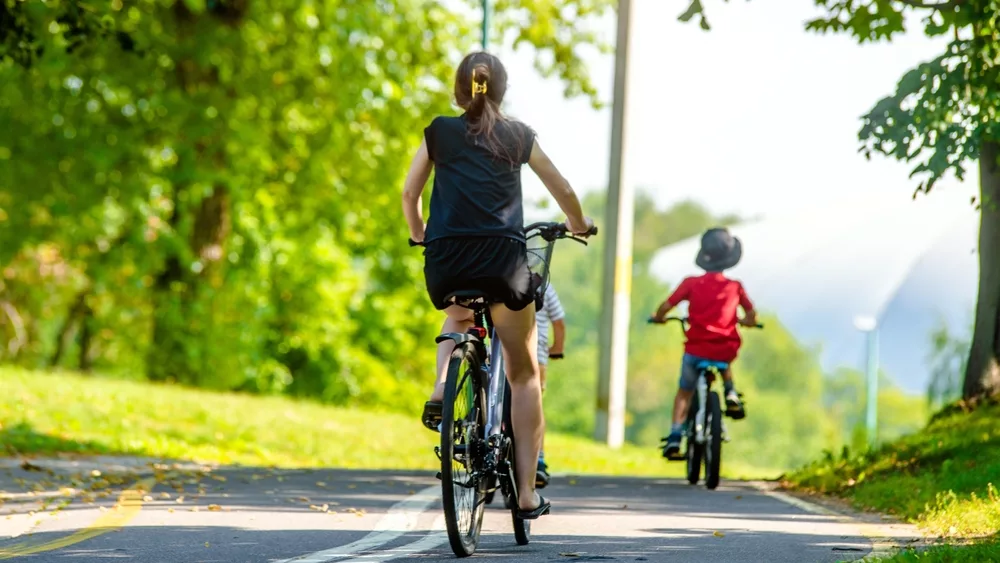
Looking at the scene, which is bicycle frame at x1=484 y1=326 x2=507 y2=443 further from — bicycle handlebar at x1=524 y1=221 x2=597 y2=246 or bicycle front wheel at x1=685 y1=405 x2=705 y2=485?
bicycle front wheel at x1=685 y1=405 x2=705 y2=485

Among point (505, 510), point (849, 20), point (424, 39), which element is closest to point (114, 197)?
point (424, 39)

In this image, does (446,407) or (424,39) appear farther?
(424,39)

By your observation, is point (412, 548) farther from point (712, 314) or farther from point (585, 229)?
point (712, 314)

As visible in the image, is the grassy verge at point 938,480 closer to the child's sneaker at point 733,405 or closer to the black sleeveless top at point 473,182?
the child's sneaker at point 733,405

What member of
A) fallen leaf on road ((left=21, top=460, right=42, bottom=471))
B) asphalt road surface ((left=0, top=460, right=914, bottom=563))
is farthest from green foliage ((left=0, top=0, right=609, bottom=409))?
asphalt road surface ((left=0, top=460, right=914, bottom=563))

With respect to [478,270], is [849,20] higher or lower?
higher

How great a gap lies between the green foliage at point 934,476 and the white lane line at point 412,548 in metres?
2.61

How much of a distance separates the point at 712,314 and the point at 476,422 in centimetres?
550

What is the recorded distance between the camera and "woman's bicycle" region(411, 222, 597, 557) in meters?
6.69

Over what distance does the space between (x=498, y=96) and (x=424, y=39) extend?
1969cm

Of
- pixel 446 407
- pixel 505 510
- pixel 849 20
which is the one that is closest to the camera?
pixel 446 407

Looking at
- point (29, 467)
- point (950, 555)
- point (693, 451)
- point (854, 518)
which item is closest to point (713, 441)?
point (693, 451)

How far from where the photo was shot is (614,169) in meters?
22.2

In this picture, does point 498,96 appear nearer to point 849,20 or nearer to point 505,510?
point 505,510
